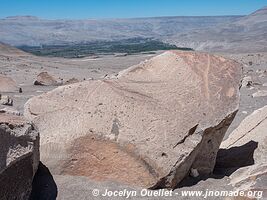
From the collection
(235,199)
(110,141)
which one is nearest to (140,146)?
(110,141)

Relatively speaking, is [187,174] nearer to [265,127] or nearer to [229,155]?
[229,155]

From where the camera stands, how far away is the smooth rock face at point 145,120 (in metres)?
5.74

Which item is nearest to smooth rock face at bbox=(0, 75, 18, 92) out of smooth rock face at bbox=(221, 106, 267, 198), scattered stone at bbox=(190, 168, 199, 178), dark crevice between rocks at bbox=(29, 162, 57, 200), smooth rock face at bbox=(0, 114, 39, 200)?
smooth rock face at bbox=(221, 106, 267, 198)

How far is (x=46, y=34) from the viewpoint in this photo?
183m

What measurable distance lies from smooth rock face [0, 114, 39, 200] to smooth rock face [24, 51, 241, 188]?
72 cm

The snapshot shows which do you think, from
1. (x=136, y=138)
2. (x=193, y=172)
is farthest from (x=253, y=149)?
(x=136, y=138)

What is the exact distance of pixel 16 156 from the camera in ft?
15.7

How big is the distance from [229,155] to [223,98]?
1261 mm

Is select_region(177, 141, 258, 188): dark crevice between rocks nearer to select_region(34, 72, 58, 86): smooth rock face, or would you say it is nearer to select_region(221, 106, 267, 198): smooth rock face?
select_region(221, 106, 267, 198): smooth rock face

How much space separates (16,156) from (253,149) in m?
3.77

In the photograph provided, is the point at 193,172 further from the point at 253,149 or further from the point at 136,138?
the point at 253,149

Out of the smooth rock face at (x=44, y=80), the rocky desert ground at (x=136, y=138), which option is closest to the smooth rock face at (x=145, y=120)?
the rocky desert ground at (x=136, y=138)

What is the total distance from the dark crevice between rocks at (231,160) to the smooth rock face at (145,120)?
176 millimetres

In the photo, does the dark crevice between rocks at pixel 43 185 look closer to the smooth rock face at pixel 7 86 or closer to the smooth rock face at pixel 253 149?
the smooth rock face at pixel 253 149
